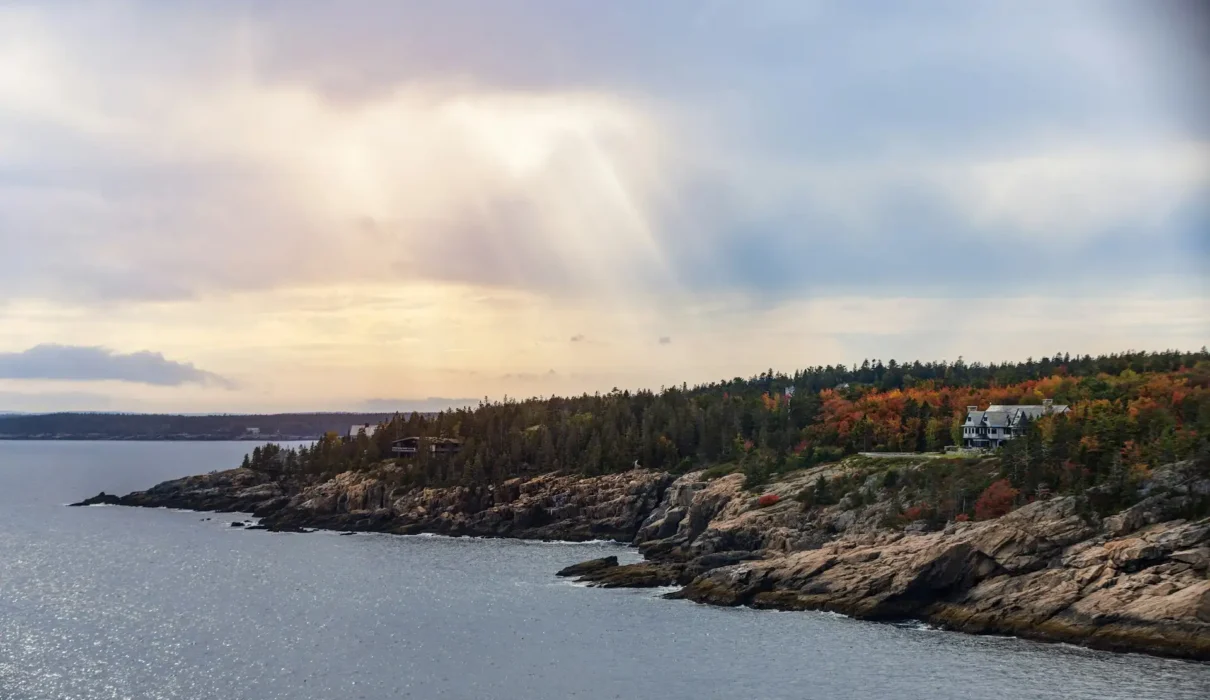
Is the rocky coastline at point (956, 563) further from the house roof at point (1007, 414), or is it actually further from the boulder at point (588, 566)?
the house roof at point (1007, 414)

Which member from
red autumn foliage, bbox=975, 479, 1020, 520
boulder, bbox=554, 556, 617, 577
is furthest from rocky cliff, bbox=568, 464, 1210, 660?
red autumn foliage, bbox=975, 479, 1020, 520

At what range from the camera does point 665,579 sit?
120 m

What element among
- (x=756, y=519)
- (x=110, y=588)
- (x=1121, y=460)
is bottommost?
(x=110, y=588)

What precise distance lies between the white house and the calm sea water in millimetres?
→ 59487

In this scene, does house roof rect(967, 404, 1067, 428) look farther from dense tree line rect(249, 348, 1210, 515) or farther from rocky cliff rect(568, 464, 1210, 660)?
rocky cliff rect(568, 464, 1210, 660)

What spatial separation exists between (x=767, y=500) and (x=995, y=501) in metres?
30.6

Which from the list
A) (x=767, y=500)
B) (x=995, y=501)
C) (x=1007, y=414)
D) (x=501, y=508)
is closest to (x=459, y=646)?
(x=767, y=500)

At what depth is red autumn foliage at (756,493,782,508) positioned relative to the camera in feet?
439

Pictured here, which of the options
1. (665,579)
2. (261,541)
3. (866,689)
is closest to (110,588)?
(261,541)

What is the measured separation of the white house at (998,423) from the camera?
147 metres

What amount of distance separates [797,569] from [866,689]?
110 feet

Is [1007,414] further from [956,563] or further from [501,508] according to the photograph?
[501,508]

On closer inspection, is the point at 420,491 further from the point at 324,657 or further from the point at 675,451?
the point at 324,657

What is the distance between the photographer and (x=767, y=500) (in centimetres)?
13425
